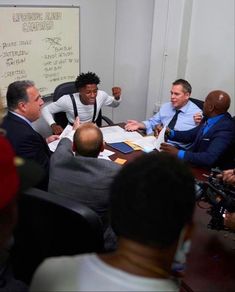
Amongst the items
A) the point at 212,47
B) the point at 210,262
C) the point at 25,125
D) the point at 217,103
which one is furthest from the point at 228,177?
the point at 212,47

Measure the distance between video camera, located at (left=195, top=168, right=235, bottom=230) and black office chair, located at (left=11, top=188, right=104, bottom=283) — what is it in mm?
499

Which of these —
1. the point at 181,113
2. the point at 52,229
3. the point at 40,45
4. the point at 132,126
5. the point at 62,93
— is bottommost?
the point at 52,229

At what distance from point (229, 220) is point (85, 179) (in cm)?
69

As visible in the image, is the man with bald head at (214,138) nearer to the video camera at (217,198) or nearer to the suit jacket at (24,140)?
the video camera at (217,198)

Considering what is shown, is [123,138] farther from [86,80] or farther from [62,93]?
[62,93]

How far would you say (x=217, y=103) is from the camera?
7.88ft

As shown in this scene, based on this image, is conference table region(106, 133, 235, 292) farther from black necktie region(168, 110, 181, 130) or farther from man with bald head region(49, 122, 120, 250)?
black necktie region(168, 110, 181, 130)

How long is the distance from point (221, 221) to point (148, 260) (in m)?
0.83

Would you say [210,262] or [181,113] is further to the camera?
[181,113]

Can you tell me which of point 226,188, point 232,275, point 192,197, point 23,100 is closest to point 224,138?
point 226,188

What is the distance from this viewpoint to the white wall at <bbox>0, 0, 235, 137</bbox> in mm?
3514

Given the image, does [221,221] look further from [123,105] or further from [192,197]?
→ [123,105]

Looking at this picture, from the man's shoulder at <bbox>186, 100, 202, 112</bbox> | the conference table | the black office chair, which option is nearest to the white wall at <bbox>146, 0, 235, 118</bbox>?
the man's shoulder at <bbox>186, 100, 202, 112</bbox>

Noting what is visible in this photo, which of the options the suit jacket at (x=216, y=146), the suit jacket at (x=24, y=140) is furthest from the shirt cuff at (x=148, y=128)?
the suit jacket at (x=24, y=140)
